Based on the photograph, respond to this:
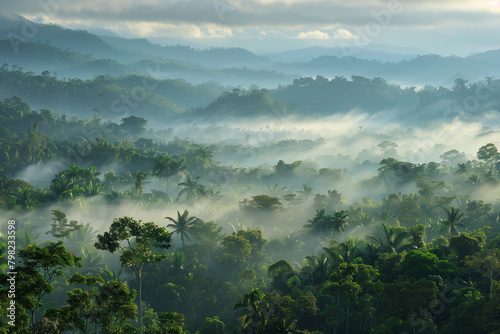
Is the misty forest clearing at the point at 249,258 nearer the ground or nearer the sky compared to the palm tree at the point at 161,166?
nearer the ground

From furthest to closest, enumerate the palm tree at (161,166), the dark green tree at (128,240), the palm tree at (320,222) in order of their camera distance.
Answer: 1. the palm tree at (161,166)
2. the palm tree at (320,222)
3. the dark green tree at (128,240)

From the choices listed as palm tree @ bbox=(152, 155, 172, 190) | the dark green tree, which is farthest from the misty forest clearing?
palm tree @ bbox=(152, 155, 172, 190)

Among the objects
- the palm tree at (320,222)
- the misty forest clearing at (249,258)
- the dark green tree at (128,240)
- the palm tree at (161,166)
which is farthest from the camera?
the palm tree at (161,166)

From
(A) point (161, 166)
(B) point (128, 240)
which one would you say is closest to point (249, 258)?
(B) point (128, 240)

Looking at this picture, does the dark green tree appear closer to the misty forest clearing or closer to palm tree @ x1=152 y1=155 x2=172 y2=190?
the misty forest clearing

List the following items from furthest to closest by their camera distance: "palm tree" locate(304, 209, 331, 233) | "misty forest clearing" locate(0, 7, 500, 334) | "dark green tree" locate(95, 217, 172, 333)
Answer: "palm tree" locate(304, 209, 331, 233) → "dark green tree" locate(95, 217, 172, 333) → "misty forest clearing" locate(0, 7, 500, 334)

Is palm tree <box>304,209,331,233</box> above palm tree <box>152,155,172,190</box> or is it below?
below

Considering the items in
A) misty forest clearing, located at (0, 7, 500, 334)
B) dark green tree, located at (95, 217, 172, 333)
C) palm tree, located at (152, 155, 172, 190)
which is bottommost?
misty forest clearing, located at (0, 7, 500, 334)

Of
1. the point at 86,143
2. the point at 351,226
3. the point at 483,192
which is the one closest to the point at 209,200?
the point at 351,226

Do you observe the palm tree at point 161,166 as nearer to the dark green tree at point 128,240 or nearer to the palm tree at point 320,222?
the palm tree at point 320,222

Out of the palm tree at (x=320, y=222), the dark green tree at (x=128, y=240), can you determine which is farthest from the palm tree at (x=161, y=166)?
the dark green tree at (x=128, y=240)

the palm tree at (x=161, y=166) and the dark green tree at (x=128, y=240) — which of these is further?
the palm tree at (x=161, y=166)

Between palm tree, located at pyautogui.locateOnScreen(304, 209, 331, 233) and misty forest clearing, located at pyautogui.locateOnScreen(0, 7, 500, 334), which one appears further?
palm tree, located at pyautogui.locateOnScreen(304, 209, 331, 233)
